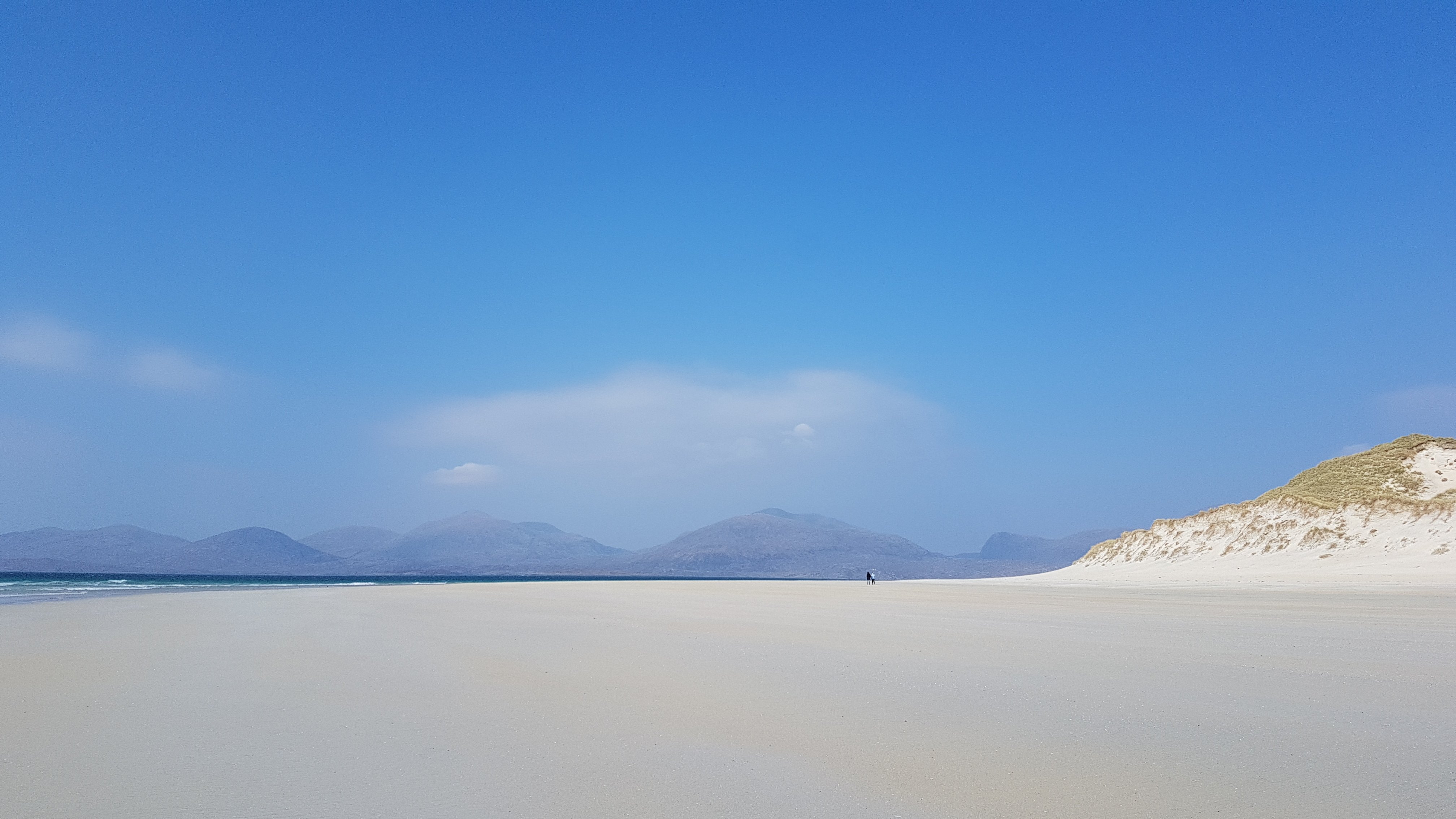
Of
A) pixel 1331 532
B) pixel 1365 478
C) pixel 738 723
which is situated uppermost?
pixel 1365 478

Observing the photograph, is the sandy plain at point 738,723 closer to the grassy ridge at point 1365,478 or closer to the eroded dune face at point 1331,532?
the eroded dune face at point 1331,532

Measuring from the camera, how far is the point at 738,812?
3027mm

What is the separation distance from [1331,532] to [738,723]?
32.9 m

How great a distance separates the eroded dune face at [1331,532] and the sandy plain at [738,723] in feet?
62.8

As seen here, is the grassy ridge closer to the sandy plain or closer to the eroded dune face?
the eroded dune face

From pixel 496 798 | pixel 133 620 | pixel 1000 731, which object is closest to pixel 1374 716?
pixel 1000 731

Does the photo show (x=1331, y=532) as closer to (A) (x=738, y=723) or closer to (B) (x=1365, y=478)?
(B) (x=1365, y=478)

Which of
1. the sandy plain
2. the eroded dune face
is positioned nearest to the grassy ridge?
the eroded dune face

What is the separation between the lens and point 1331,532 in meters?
28.9

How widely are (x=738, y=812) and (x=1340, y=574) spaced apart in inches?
1090

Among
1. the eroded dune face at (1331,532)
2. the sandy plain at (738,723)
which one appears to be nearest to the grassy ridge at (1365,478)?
the eroded dune face at (1331,532)

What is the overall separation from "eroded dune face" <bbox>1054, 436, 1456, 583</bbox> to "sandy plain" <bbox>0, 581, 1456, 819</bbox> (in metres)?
19.1

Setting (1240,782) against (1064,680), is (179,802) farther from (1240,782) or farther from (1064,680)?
(1064,680)

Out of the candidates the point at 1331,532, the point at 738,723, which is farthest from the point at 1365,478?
the point at 738,723
